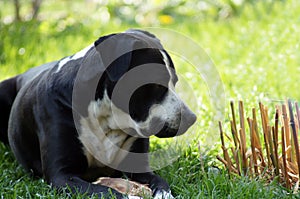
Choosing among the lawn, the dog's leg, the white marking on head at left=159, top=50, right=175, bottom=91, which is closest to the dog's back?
the dog's leg

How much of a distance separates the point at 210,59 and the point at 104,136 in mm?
2574

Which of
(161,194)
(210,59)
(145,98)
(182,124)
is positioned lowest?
(161,194)

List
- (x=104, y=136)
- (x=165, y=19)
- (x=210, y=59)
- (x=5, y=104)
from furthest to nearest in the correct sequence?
(x=165, y=19), (x=210, y=59), (x=5, y=104), (x=104, y=136)

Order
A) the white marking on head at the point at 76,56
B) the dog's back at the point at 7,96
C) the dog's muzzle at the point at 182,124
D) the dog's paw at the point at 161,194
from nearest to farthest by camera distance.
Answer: the dog's paw at the point at 161,194
the dog's muzzle at the point at 182,124
the white marking on head at the point at 76,56
the dog's back at the point at 7,96

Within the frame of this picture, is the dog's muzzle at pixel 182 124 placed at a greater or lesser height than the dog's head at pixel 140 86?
lesser

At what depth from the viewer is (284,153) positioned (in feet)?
9.25

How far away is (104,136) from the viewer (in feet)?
10.0

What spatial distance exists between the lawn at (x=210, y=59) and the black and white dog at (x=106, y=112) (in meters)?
0.16

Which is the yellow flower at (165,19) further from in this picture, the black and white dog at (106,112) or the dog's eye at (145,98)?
the dog's eye at (145,98)

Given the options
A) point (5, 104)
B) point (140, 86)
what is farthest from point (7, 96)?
point (140, 86)

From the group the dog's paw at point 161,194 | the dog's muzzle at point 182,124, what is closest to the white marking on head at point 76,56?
the dog's muzzle at point 182,124

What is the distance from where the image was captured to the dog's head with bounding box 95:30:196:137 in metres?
2.79

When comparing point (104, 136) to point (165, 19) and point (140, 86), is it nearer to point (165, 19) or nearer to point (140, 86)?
point (140, 86)

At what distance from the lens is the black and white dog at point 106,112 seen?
2.83 meters
